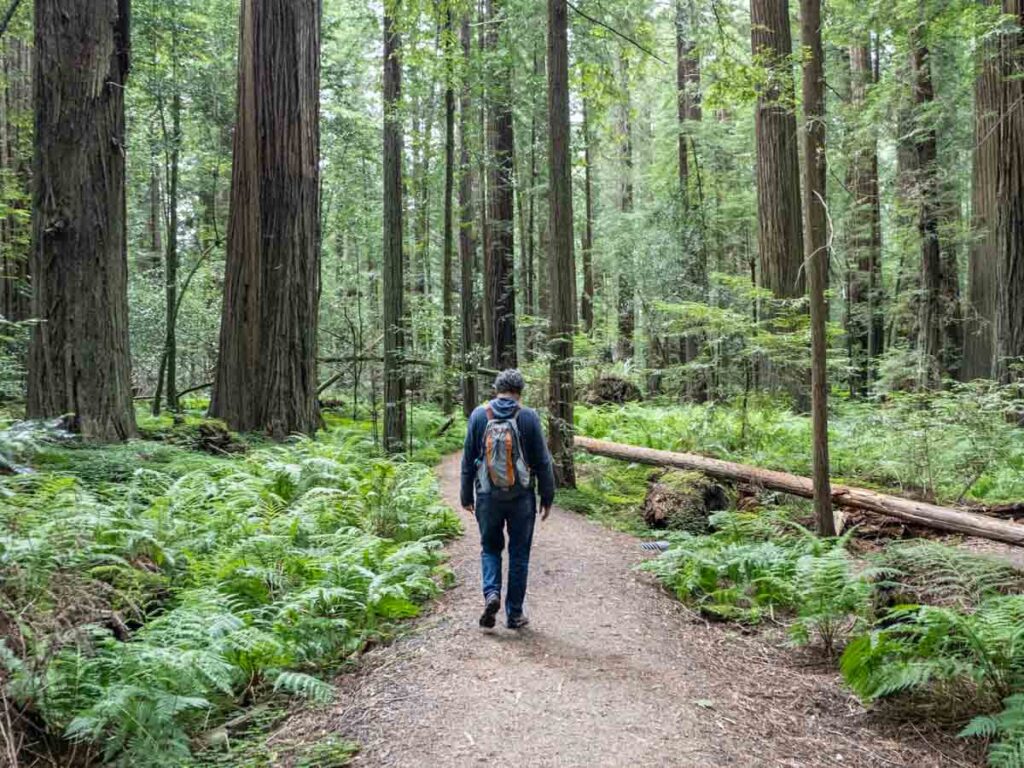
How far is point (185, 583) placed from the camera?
4.89 metres

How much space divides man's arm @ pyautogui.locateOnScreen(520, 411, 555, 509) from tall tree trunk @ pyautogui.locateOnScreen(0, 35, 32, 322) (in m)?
13.1

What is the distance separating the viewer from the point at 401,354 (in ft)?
35.3

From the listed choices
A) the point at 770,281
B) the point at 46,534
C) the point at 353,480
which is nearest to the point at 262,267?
the point at 353,480

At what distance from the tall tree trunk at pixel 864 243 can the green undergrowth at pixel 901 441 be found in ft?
25.9

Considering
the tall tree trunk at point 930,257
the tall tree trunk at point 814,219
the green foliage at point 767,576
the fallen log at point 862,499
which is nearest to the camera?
the green foliage at point 767,576

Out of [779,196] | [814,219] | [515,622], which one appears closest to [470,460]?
[515,622]

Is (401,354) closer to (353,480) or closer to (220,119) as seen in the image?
(353,480)

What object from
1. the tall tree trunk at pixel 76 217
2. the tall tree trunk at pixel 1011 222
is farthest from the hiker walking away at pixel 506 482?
the tall tree trunk at pixel 1011 222

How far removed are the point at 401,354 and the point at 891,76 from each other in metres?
11.9

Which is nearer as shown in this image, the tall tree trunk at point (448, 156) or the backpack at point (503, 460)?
the backpack at point (503, 460)

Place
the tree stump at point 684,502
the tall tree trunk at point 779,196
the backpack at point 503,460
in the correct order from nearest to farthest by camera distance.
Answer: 1. the backpack at point 503,460
2. the tree stump at point 684,502
3. the tall tree trunk at point 779,196

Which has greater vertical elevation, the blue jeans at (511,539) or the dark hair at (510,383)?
the dark hair at (510,383)

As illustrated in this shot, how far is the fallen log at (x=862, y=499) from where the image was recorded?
6.45 meters

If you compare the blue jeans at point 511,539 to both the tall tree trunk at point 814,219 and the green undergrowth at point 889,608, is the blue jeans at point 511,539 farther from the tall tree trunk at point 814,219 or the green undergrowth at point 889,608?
the tall tree trunk at point 814,219
